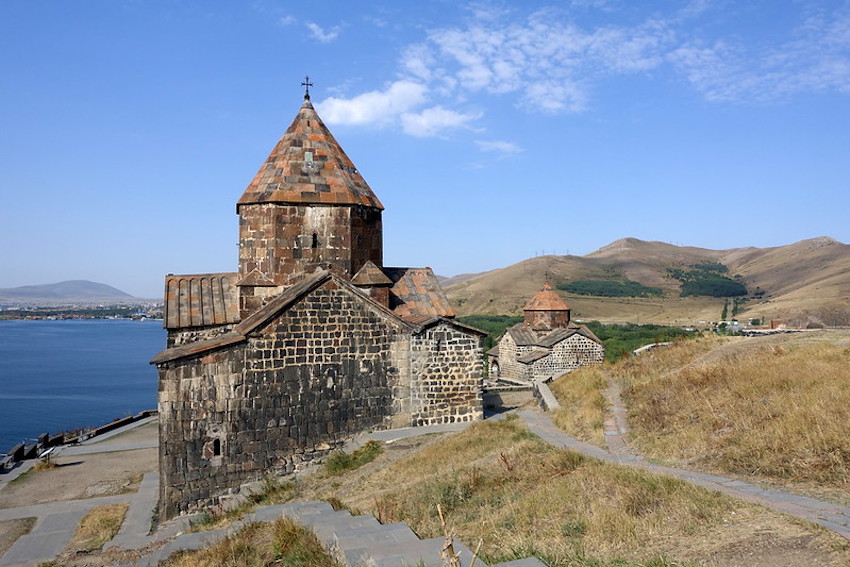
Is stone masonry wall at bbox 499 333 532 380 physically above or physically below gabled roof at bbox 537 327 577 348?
below

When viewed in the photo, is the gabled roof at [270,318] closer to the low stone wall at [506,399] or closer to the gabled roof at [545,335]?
the low stone wall at [506,399]

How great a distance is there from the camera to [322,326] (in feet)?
39.8

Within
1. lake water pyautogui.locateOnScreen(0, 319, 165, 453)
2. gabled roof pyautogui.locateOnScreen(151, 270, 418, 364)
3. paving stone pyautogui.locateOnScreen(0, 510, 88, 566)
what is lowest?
lake water pyautogui.locateOnScreen(0, 319, 165, 453)

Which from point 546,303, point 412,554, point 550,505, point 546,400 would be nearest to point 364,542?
point 412,554

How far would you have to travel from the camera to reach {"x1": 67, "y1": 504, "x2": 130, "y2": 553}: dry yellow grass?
976cm

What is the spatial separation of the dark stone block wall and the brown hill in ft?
203

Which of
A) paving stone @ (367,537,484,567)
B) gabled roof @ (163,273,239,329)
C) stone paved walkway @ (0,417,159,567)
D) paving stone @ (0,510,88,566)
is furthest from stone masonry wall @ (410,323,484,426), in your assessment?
paving stone @ (367,537,484,567)

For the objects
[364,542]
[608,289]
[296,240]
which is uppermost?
[608,289]

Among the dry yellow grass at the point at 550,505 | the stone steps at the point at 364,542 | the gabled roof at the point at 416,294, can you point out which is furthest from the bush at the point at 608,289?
the stone steps at the point at 364,542

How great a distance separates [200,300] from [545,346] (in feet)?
74.1

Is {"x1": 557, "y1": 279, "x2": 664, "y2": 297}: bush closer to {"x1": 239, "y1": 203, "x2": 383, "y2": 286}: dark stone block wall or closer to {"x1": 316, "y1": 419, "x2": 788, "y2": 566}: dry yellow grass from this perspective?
{"x1": 239, "y1": 203, "x2": 383, "y2": 286}: dark stone block wall

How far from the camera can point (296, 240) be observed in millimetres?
13344

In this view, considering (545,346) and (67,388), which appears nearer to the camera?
(545,346)

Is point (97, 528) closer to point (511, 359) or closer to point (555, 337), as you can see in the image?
point (555, 337)
